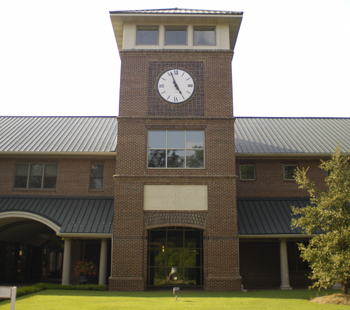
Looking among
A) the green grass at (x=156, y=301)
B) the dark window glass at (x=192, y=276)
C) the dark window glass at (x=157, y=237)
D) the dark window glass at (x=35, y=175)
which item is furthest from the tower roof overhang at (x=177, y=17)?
the green grass at (x=156, y=301)

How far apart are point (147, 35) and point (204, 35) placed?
114 inches

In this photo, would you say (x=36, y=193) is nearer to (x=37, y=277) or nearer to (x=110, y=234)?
(x=110, y=234)

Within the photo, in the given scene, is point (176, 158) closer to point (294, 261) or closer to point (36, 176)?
point (36, 176)

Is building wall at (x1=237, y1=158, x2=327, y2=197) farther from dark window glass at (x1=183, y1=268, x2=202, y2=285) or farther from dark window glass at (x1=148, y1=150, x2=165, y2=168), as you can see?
dark window glass at (x1=148, y1=150, x2=165, y2=168)

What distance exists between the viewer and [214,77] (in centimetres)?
1894

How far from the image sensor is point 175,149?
1828 centimetres

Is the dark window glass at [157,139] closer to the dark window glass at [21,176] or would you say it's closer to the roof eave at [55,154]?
the roof eave at [55,154]

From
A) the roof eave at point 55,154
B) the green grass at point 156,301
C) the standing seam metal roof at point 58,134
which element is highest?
the standing seam metal roof at point 58,134

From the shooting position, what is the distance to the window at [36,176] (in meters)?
21.2

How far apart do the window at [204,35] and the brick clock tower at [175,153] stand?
5cm

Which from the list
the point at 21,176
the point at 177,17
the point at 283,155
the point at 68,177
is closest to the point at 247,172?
the point at 283,155

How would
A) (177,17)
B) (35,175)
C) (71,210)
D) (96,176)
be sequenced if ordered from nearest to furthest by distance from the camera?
1. (177,17)
2. (71,210)
3. (96,176)
4. (35,175)

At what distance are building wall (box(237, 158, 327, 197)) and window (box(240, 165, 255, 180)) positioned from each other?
19 centimetres

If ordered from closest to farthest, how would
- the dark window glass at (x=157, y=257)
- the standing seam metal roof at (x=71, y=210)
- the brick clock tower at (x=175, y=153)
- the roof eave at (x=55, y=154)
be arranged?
the brick clock tower at (x=175, y=153) → the standing seam metal roof at (x=71, y=210) → the dark window glass at (x=157, y=257) → the roof eave at (x=55, y=154)
